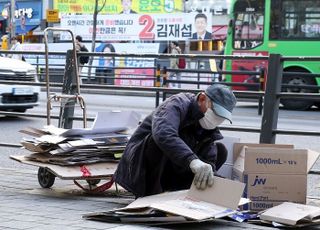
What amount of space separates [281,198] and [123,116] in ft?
5.90

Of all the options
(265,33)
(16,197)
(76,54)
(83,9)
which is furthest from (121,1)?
(16,197)

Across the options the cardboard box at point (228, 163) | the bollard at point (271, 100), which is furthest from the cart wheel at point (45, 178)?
the bollard at point (271, 100)

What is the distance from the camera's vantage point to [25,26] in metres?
42.0

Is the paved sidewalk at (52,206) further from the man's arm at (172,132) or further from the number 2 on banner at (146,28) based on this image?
the number 2 on banner at (146,28)

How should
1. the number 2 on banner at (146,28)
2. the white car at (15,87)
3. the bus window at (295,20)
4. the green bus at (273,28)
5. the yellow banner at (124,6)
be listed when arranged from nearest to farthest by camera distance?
the white car at (15,87), the bus window at (295,20), the green bus at (273,28), the number 2 on banner at (146,28), the yellow banner at (124,6)

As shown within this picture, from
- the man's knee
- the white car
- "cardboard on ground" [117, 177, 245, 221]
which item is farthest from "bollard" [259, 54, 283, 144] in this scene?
the white car

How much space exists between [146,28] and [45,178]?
23.3 metres

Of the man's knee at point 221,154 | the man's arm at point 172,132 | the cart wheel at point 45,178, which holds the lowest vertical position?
the cart wheel at point 45,178

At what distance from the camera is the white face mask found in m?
4.62

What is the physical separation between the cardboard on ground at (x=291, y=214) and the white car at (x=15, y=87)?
8.16 metres

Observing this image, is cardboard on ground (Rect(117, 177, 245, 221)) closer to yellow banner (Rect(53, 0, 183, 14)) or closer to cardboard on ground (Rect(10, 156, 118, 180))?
cardboard on ground (Rect(10, 156, 118, 180))

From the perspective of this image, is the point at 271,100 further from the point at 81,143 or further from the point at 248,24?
the point at 248,24

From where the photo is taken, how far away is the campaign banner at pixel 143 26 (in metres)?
27.8

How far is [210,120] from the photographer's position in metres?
4.66
